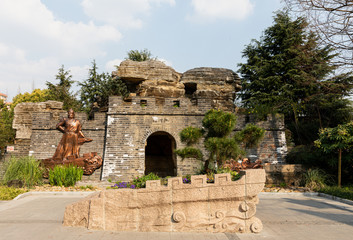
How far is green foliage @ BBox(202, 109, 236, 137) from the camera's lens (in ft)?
23.3

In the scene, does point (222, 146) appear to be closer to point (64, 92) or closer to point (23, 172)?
point (23, 172)

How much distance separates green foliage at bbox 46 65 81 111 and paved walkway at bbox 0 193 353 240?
526 inches

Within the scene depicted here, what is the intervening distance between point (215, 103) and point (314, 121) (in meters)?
6.01

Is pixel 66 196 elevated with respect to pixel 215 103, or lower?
lower

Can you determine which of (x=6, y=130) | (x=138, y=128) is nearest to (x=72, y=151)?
(x=138, y=128)

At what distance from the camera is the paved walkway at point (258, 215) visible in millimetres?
4051

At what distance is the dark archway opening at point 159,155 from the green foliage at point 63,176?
6.00m

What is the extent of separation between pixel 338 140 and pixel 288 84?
21.9 ft

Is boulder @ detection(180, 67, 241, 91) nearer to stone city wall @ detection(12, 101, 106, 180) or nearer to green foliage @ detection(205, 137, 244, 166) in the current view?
stone city wall @ detection(12, 101, 106, 180)

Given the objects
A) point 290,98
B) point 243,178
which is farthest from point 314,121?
point 243,178

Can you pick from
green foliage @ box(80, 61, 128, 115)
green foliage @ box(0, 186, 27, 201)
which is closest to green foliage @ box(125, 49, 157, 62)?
green foliage @ box(80, 61, 128, 115)

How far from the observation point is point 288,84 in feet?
47.4

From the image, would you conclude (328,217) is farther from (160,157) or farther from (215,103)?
(160,157)

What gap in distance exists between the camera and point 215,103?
1481 centimetres
